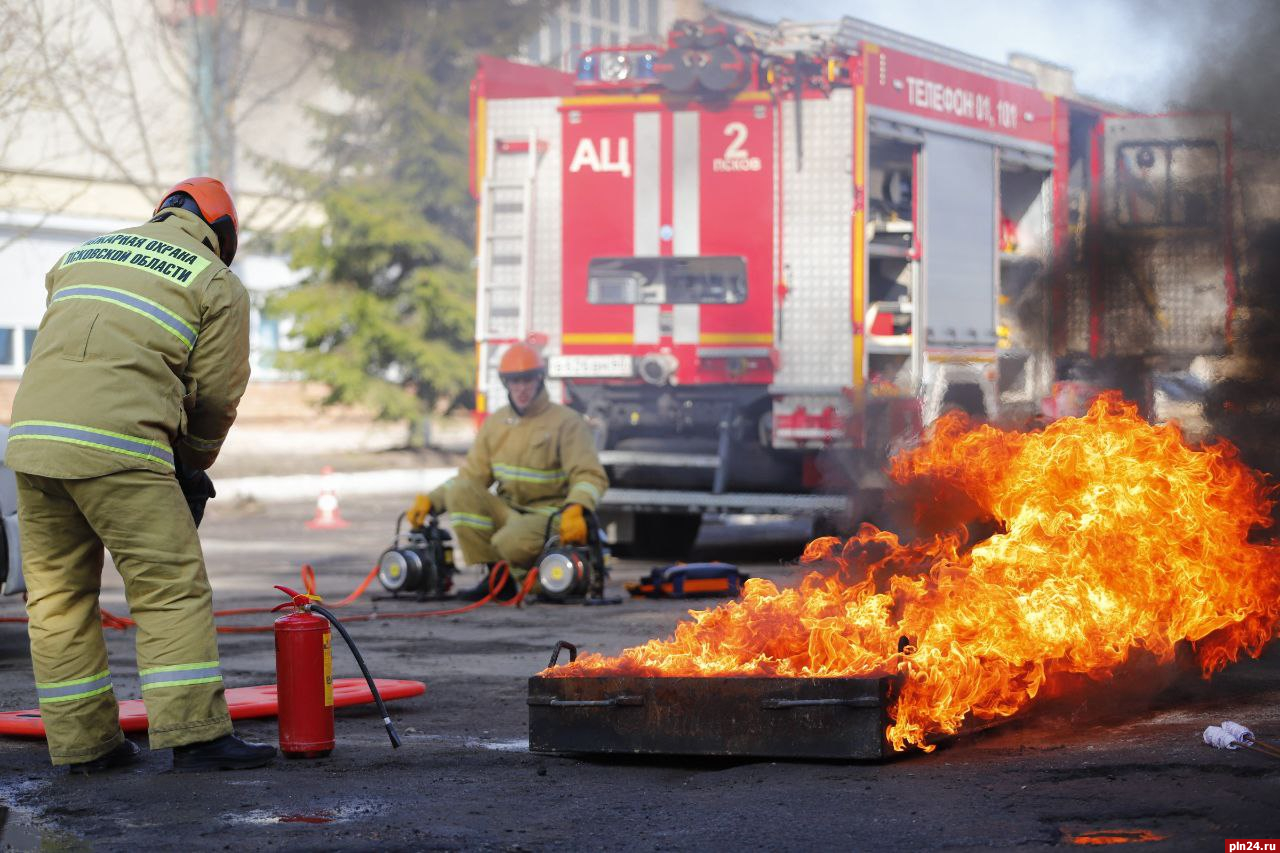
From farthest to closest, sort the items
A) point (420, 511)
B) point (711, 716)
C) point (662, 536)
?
point (662, 536) < point (420, 511) < point (711, 716)

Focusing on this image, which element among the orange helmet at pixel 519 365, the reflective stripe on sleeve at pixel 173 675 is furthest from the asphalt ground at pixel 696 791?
the orange helmet at pixel 519 365

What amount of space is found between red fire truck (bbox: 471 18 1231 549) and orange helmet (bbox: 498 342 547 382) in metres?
1.37

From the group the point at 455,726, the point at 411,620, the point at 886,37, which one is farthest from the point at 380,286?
the point at 455,726

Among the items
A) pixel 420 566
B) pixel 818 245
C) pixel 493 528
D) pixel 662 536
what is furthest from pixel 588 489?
pixel 662 536

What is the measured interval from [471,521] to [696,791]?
5.66m

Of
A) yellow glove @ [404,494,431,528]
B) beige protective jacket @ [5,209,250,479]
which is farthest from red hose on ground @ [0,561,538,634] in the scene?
beige protective jacket @ [5,209,250,479]

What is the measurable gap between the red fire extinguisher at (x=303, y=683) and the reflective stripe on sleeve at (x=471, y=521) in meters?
4.87

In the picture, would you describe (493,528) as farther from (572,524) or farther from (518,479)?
(572,524)

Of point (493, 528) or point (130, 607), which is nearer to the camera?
point (130, 607)

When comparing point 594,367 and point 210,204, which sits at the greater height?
point 210,204

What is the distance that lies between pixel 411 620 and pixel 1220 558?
16.2ft

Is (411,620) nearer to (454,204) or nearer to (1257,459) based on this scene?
(1257,459)

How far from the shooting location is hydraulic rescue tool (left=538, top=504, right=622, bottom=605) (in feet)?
32.7

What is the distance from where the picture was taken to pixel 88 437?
200 inches
